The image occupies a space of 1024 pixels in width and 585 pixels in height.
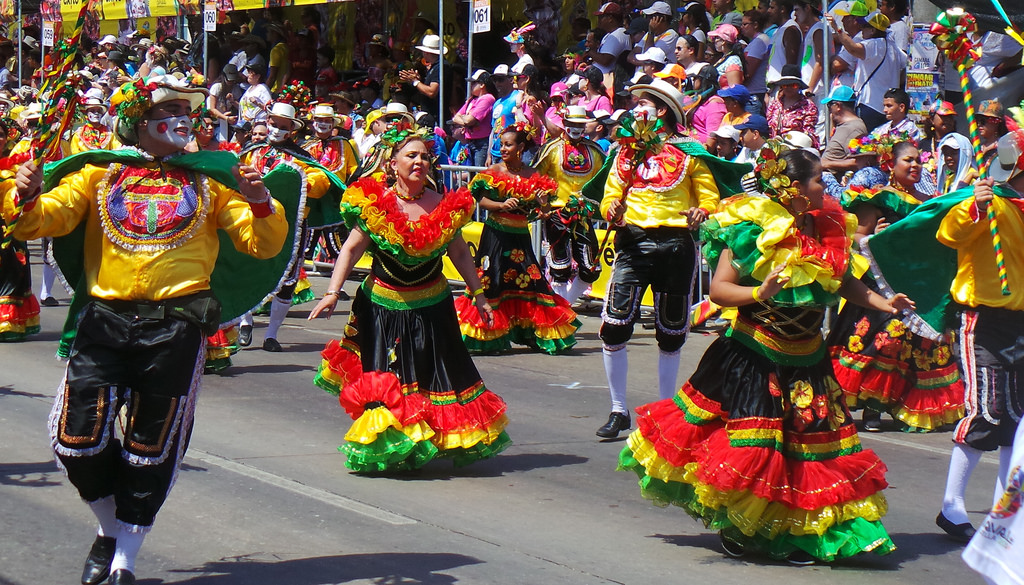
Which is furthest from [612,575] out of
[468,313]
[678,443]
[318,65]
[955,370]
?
[318,65]

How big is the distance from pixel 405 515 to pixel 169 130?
2.29m

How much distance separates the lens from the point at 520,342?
12805 mm

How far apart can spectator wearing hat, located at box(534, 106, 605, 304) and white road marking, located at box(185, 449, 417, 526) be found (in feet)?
17.6

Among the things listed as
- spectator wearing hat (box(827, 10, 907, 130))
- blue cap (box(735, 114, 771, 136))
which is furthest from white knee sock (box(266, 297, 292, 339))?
spectator wearing hat (box(827, 10, 907, 130))

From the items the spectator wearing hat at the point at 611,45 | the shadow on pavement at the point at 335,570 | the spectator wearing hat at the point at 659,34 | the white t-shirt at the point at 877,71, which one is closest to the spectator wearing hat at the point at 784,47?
the white t-shirt at the point at 877,71

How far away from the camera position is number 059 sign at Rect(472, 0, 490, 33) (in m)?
16.2

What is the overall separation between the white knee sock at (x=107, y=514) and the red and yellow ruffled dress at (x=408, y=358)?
218cm

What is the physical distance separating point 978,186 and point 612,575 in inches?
92.5

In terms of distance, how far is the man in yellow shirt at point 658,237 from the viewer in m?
9.03

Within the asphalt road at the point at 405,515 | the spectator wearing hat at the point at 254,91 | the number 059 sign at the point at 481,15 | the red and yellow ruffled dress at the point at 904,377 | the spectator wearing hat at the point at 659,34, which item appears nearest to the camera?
the asphalt road at the point at 405,515

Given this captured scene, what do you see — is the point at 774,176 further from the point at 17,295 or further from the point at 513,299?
the point at 17,295

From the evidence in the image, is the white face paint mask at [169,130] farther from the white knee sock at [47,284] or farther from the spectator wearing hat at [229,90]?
the spectator wearing hat at [229,90]

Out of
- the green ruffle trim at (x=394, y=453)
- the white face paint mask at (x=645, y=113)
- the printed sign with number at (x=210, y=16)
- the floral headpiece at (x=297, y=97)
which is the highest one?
the printed sign with number at (x=210, y=16)

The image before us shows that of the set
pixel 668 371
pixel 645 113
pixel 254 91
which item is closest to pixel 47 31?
pixel 254 91
